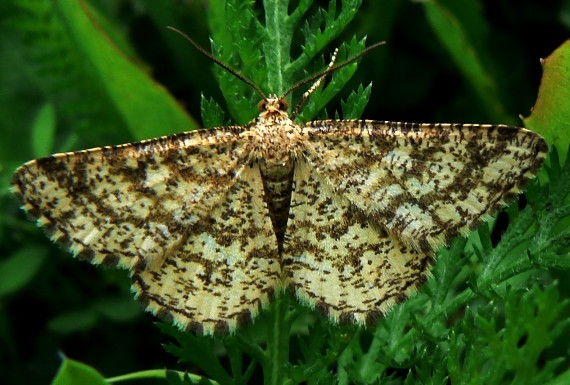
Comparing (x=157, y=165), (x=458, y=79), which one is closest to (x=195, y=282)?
(x=157, y=165)

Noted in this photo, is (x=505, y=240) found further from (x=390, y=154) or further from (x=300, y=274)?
(x=300, y=274)

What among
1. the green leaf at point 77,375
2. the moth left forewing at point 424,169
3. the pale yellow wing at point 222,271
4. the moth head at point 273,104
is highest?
the moth head at point 273,104

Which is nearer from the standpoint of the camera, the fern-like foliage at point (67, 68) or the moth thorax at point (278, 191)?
the moth thorax at point (278, 191)

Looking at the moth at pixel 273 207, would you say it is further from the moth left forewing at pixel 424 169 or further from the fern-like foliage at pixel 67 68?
the fern-like foliage at pixel 67 68

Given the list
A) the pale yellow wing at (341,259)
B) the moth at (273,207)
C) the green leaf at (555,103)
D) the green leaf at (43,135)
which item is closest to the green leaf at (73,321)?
the green leaf at (43,135)

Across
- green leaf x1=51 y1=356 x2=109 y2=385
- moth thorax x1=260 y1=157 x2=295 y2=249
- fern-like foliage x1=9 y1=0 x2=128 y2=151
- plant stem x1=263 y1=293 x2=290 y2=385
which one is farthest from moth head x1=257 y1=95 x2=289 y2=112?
fern-like foliage x1=9 y1=0 x2=128 y2=151

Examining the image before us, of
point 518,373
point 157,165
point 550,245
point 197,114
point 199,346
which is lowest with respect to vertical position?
point 518,373

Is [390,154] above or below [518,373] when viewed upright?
above

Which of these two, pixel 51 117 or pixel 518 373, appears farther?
pixel 51 117
